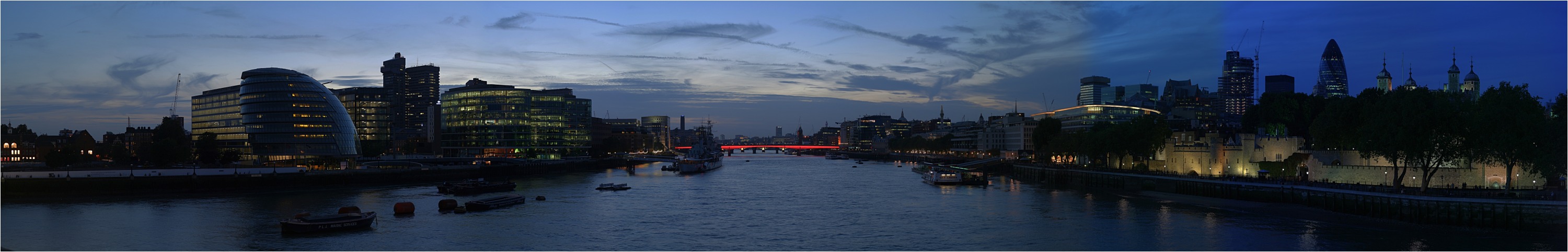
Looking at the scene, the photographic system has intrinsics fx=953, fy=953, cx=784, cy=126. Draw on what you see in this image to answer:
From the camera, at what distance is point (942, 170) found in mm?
99375

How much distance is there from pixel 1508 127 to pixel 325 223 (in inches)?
2308

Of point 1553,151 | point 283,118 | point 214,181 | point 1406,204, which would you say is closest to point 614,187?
point 214,181

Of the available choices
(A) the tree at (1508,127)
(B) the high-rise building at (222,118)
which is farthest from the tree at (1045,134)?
(B) the high-rise building at (222,118)

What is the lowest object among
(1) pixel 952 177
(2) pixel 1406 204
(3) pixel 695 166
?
(1) pixel 952 177

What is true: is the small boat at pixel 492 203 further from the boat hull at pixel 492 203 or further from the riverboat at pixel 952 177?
the riverboat at pixel 952 177

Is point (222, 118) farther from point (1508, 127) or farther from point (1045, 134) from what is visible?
point (1508, 127)

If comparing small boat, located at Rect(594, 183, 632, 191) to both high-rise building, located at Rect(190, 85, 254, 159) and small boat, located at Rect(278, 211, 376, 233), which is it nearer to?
small boat, located at Rect(278, 211, 376, 233)

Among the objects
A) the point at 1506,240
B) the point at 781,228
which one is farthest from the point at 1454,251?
the point at 781,228

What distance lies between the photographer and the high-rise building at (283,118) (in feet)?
407

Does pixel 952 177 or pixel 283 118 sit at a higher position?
pixel 283 118

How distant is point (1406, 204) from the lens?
46.5 metres

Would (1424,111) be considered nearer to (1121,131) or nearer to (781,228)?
(781,228)

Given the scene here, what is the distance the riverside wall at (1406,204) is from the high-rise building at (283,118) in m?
105

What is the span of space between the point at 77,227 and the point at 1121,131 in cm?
8502
